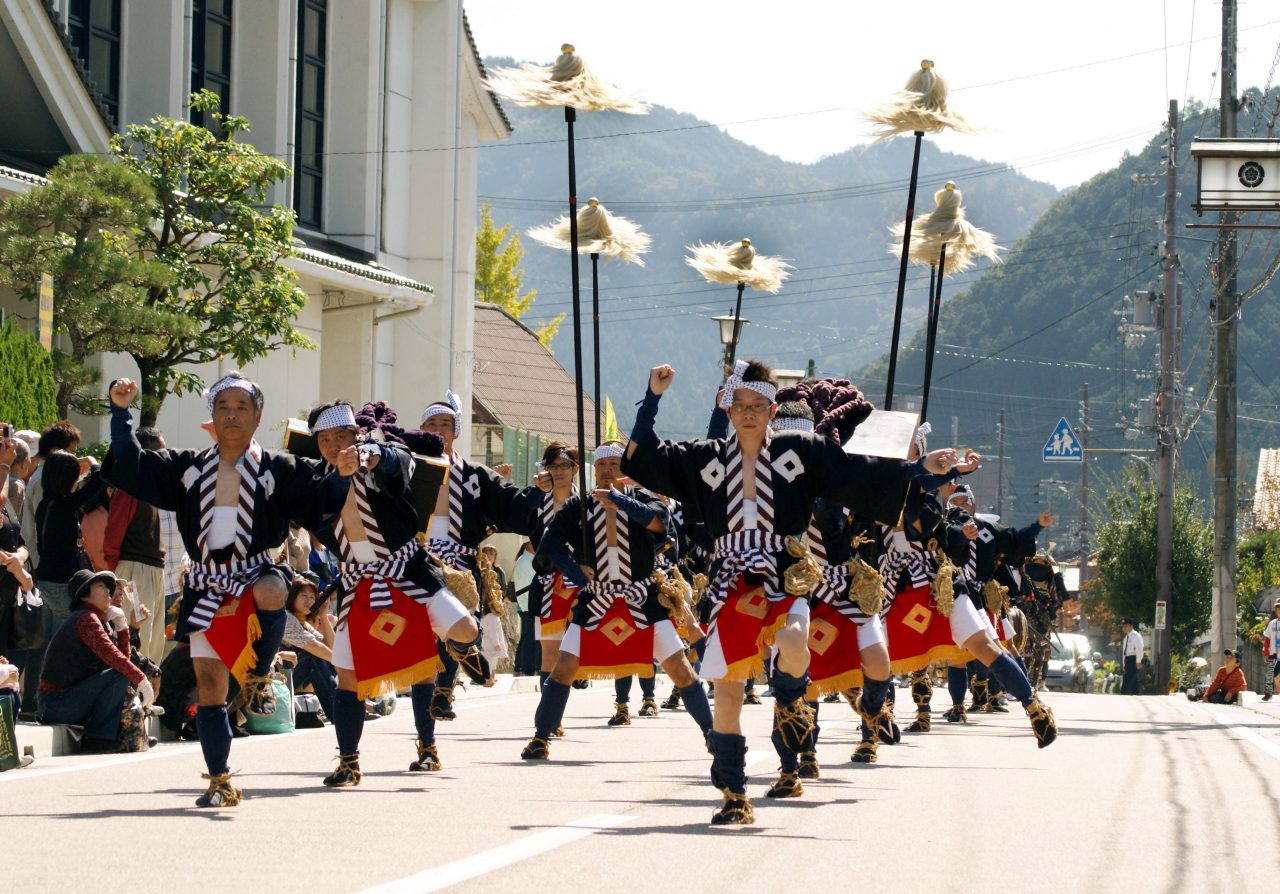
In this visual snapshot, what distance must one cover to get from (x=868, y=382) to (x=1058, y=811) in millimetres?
121297

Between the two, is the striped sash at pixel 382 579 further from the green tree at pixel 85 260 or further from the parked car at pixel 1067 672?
the parked car at pixel 1067 672

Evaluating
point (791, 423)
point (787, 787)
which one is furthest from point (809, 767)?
point (791, 423)

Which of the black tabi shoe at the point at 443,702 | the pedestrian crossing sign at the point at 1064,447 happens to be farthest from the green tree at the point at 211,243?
the pedestrian crossing sign at the point at 1064,447

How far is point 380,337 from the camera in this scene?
110 ft

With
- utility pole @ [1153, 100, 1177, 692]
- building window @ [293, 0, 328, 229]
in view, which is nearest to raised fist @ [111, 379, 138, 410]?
building window @ [293, 0, 328, 229]

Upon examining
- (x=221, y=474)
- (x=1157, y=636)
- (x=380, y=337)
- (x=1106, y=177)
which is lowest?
(x=1157, y=636)

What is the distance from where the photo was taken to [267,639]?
9.17m

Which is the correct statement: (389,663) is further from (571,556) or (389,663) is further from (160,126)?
(160,126)

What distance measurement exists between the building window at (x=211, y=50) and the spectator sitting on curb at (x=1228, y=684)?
16233mm

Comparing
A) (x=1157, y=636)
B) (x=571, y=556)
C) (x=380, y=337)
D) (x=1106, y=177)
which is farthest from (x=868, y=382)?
(x=571, y=556)

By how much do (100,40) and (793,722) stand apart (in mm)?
20089

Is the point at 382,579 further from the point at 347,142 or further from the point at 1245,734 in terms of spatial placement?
the point at 347,142

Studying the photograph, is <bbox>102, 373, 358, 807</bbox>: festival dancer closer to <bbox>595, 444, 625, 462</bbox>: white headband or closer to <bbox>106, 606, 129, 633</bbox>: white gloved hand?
<bbox>106, 606, 129, 633</bbox>: white gloved hand

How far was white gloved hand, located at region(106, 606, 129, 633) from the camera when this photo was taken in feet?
39.7
